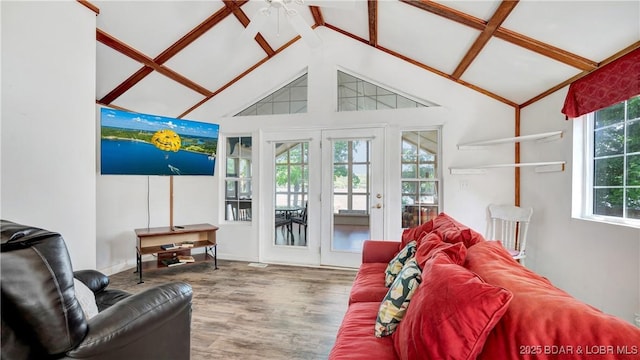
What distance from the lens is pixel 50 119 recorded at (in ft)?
7.01

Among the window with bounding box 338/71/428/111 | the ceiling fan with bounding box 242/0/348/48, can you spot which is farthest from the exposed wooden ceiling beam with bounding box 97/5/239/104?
the window with bounding box 338/71/428/111

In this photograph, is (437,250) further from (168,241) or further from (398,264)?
(168,241)

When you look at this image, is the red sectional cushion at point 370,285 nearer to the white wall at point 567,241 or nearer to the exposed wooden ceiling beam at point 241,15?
the white wall at point 567,241

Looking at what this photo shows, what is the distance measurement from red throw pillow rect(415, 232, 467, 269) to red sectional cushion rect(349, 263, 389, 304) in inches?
16.8

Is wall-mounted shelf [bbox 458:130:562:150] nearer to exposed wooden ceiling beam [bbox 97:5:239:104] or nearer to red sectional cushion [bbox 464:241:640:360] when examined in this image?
red sectional cushion [bbox 464:241:640:360]

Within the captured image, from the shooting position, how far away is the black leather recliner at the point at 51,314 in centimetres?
89

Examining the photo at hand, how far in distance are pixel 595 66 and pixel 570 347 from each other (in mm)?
2587

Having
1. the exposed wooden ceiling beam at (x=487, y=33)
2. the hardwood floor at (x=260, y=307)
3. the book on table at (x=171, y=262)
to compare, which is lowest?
the hardwood floor at (x=260, y=307)

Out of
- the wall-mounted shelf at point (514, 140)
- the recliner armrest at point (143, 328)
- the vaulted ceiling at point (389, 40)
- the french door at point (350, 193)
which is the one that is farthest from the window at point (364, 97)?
the recliner armrest at point (143, 328)

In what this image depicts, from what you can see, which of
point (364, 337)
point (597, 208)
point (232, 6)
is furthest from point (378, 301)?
point (232, 6)

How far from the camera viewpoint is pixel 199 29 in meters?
3.04

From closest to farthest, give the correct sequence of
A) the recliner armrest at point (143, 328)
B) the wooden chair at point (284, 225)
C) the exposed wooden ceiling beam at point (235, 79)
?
the recliner armrest at point (143, 328) < the exposed wooden ceiling beam at point (235, 79) < the wooden chair at point (284, 225)

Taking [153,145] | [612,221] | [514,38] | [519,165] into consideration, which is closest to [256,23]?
[153,145]

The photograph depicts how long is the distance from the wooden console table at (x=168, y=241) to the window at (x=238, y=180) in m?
0.54
